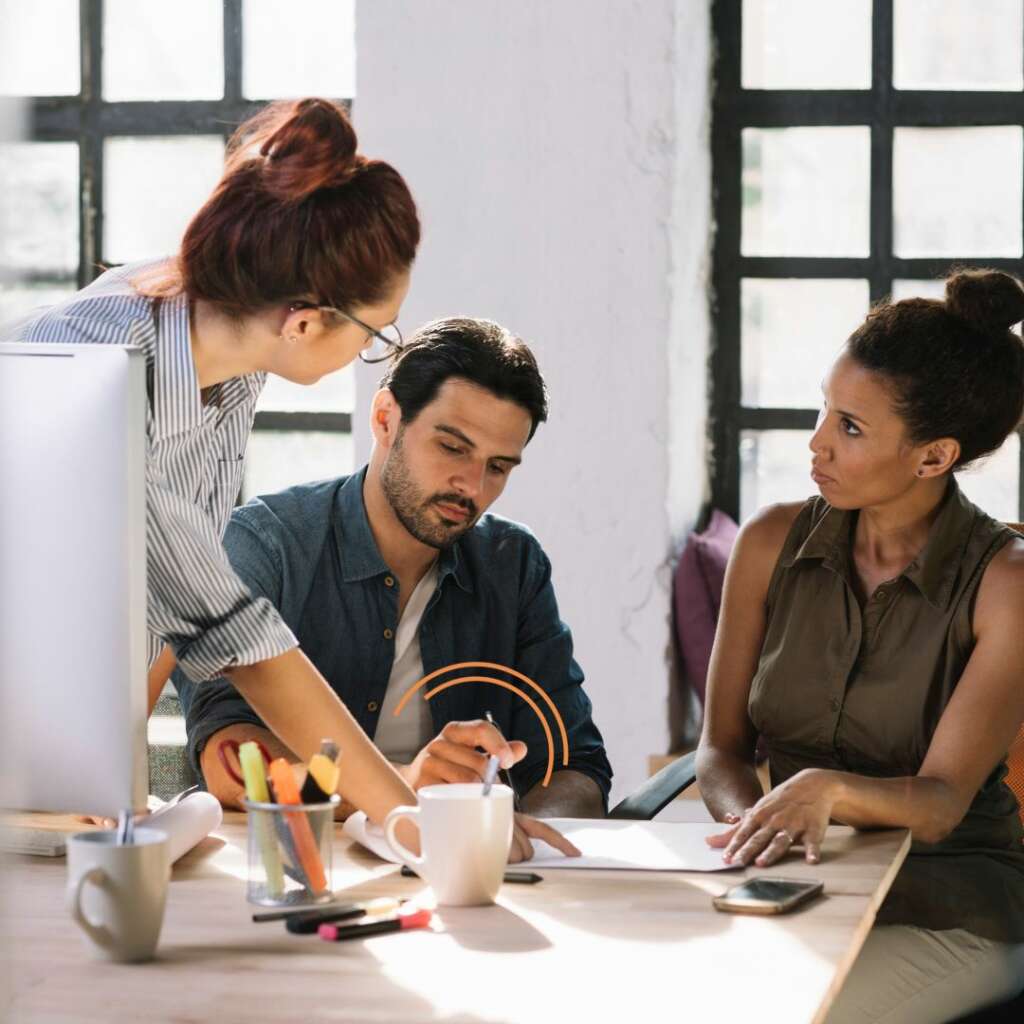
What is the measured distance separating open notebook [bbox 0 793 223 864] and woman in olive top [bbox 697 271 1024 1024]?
0.63 meters

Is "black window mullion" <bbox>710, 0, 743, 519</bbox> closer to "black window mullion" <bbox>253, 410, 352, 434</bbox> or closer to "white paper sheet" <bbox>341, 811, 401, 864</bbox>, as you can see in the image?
"black window mullion" <bbox>253, 410, 352, 434</bbox>

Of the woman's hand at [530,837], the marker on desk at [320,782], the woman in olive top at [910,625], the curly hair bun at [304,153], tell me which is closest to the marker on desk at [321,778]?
the marker on desk at [320,782]

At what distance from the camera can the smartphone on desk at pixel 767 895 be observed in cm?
129

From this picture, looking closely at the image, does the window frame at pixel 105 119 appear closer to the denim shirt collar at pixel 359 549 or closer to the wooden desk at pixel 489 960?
the denim shirt collar at pixel 359 549

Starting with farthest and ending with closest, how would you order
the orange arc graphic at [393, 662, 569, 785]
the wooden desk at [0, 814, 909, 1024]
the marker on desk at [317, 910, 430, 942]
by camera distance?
1. the orange arc graphic at [393, 662, 569, 785]
2. the marker on desk at [317, 910, 430, 942]
3. the wooden desk at [0, 814, 909, 1024]

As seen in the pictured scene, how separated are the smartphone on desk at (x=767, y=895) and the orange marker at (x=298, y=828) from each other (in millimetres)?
338

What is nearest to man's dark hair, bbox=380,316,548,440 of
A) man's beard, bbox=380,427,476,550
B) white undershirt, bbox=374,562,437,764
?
man's beard, bbox=380,427,476,550

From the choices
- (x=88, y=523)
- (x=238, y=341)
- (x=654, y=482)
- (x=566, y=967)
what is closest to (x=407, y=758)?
(x=238, y=341)

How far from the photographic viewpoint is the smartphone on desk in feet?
4.23

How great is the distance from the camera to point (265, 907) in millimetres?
1307

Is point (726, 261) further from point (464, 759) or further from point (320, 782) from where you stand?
point (320, 782)

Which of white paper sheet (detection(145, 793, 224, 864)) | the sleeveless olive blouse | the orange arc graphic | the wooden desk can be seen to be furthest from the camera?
the sleeveless olive blouse

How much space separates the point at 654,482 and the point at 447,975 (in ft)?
7.00

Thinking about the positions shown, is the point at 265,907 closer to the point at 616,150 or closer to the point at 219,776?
the point at 219,776
